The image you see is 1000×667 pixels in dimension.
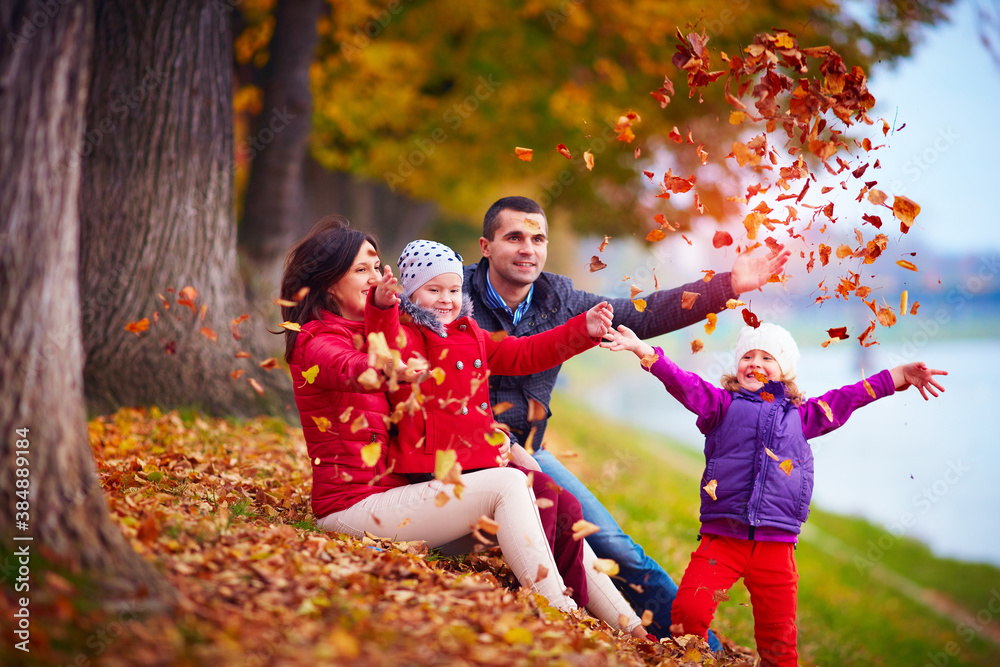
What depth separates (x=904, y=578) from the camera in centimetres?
1113

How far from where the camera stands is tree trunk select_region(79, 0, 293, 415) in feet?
17.4

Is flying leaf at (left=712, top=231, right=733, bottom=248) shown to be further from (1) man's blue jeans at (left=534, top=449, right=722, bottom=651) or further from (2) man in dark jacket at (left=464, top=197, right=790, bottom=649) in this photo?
(1) man's blue jeans at (left=534, top=449, right=722, bottom=651)

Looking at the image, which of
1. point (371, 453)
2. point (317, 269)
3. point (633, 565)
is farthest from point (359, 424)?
point (633, 565)

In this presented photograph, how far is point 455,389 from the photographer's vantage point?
352 centimetres

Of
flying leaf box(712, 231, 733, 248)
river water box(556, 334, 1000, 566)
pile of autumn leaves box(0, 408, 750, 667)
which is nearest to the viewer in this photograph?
pile of autumn leaves box(0, 408, 750, 667)

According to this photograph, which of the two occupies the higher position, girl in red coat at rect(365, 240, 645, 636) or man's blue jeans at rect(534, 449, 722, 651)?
girl in red coat at rect(365, 240, 645, 636)

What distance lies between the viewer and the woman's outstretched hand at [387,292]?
3.22 metres

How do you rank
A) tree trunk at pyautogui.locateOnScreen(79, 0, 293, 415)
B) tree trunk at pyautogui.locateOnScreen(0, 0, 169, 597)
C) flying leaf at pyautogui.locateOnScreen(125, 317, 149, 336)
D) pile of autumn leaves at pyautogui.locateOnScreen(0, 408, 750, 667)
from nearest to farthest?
1. pile of autumn leaves at pyautogui.locateOnScreen(0, 408, 750, 667)
2. tree trunk at pyautogui.locateOnScreen(0, 0, 169, 597)
3. flying leaf at pyautogui.locateOnScreen(125, 317, 149, 336)
4. tree trunk at pyautogui.locateOnScreen(79, 0, 293, 415)

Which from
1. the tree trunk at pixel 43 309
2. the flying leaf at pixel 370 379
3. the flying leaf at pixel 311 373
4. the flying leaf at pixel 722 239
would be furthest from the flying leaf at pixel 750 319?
the tree trunk at pixel 43 309

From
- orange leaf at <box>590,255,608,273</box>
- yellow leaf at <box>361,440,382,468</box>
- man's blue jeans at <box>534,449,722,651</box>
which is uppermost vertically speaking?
orange leaf at <box>590,255,608,273</box>

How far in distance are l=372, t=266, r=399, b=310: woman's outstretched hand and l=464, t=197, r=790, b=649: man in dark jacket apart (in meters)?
1.08

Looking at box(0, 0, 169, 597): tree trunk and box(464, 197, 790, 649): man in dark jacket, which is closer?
box(0, 0, 169, 597): tree trunk

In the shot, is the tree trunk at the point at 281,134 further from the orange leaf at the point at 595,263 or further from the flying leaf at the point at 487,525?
the flying leaf at the point at 487,525

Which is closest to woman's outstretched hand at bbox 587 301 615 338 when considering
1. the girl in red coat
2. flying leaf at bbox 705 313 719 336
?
the girl in red coat
